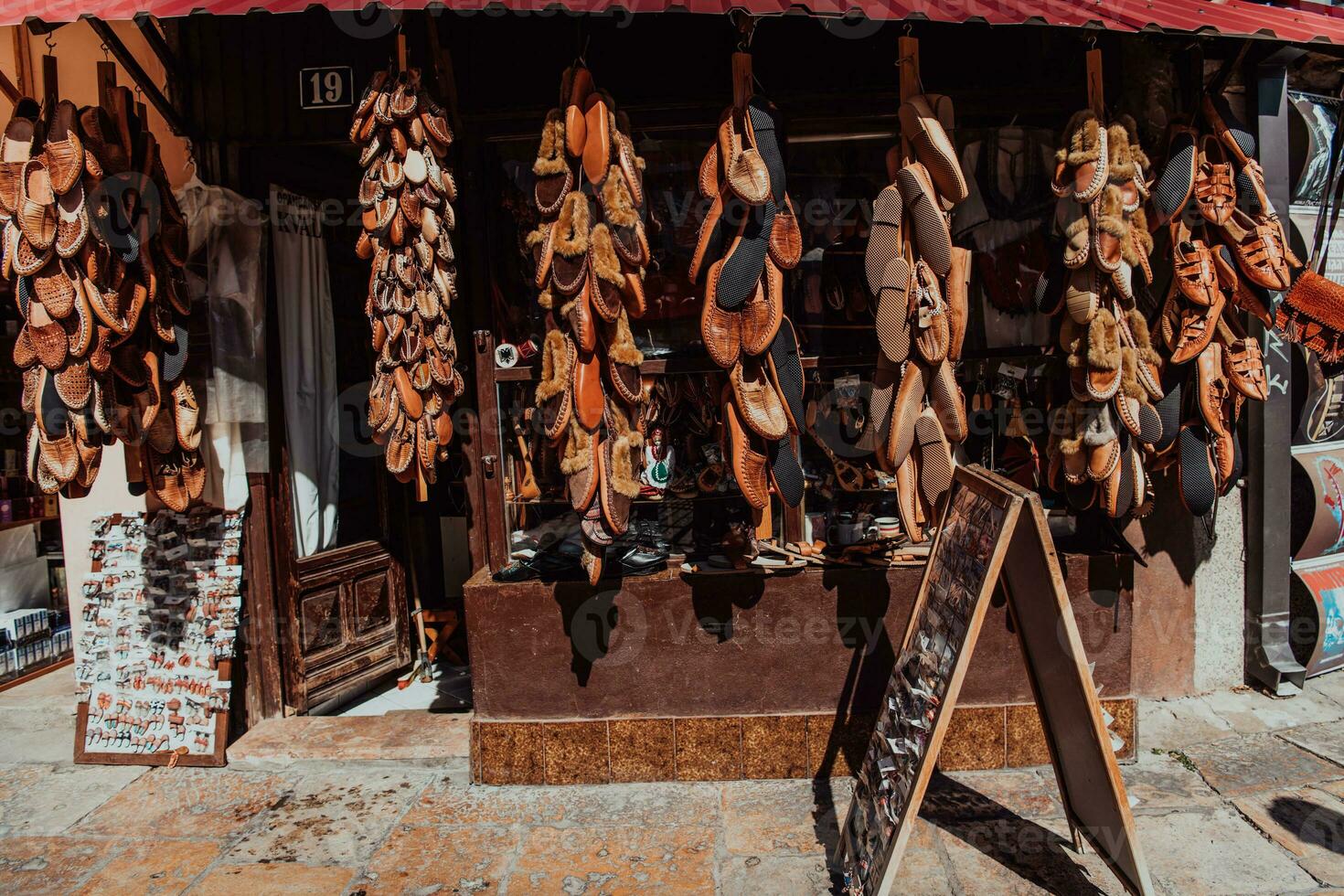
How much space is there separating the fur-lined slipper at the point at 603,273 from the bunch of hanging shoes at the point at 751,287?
31 centimetres

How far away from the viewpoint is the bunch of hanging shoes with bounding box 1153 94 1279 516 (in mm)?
3568

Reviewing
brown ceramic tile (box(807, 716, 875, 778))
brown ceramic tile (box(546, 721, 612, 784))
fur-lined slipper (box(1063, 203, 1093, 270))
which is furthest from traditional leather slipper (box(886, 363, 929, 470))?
brown ceramic tile (box(546, 721, 612, 784))

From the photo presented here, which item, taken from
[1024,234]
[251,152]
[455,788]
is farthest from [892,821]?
[251,152]

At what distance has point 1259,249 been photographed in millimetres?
3578

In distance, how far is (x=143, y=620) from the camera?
4195 millimetres

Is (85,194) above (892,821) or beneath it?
above

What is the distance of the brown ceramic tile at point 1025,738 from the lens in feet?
12.5

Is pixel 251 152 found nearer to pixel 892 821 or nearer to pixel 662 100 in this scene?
pixel 662 100

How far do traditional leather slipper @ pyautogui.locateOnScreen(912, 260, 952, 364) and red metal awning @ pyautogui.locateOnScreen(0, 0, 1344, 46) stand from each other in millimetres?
937

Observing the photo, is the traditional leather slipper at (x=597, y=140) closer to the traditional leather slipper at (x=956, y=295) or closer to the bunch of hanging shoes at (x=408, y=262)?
the bunch of hanging shoes at (x=408, y=262)

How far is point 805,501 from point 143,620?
342 cm

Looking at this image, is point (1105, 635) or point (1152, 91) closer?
point (1105, 635)

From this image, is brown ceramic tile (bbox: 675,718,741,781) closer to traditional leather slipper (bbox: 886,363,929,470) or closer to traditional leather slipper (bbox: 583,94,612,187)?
traditional leather slipper (bbox: 886,363,929,470)

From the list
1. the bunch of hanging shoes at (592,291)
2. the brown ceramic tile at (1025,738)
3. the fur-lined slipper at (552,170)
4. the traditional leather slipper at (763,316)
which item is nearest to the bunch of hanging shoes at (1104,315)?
the brown ceramic tile at (1025,738)
